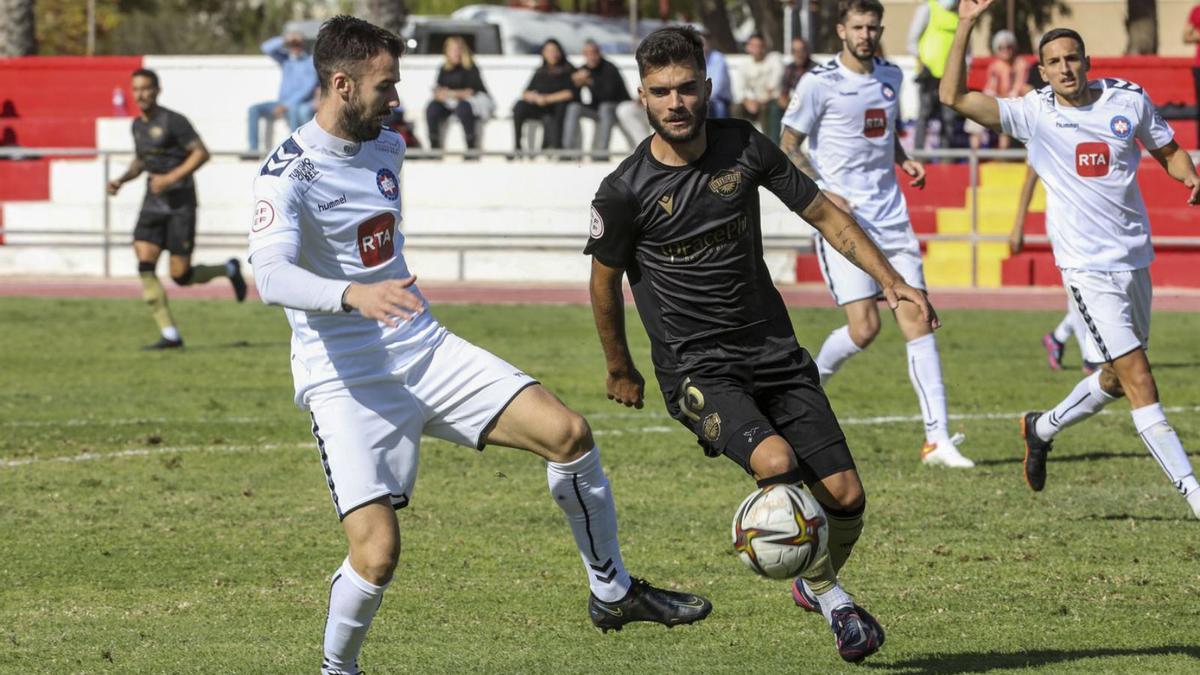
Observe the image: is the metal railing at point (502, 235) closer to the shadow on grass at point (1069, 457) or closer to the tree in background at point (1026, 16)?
the shadow on grass at point (1069, 457)

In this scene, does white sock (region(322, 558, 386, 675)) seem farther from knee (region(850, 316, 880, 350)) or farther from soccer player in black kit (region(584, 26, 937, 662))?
knee (region(850, 316, 880, 350))

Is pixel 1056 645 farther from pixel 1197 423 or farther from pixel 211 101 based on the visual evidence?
pixel 211 101

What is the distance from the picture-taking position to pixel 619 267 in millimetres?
6422

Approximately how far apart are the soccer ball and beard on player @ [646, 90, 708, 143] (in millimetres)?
1218

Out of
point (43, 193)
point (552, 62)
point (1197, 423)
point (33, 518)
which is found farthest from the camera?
point (43, 193)

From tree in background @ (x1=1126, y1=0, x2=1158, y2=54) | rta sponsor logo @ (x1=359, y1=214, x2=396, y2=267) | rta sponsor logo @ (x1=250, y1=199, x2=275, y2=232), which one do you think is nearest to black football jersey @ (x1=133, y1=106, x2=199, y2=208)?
rta sponsor logo @ (x1=359, y1=214, x2=396, y2=267)

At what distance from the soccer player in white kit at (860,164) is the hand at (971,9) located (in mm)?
2815

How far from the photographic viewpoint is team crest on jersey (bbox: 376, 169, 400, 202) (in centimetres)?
597

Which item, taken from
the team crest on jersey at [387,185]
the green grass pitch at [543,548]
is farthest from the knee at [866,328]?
the team crest on jersey at [387,185]

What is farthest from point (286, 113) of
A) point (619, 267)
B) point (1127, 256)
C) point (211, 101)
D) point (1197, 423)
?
point (619, 267)

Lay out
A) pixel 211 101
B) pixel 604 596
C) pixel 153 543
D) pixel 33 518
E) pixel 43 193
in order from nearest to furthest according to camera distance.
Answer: pixel 604 596 < pixel 153 543 < pixel 33 518 < pixel 43 193 < pixel 211 101

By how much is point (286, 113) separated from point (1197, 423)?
1604cm

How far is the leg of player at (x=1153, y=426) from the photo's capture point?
331 inches

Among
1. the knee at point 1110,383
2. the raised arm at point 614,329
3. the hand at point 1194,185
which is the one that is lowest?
the knee at point 1110,383
